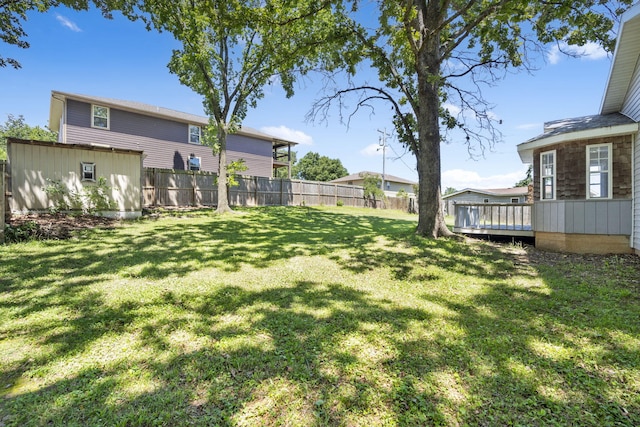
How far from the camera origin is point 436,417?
2.05m

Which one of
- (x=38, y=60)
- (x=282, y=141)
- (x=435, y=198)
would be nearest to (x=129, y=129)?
(x=38, y=60)

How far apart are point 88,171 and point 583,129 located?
15.1 meters

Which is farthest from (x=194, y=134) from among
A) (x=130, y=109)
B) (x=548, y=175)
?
(x=548, y=175)

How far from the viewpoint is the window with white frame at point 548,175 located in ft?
26.6

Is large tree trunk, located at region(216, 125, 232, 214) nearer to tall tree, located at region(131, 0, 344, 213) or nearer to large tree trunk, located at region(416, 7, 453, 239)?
tall tree, located at region(131, 0, 344, 213)

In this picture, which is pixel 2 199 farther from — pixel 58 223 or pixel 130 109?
pixel 130 109

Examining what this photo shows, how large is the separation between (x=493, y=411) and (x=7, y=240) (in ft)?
31.0

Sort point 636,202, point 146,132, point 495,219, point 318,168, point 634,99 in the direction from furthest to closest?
point 318,168 → point 146,132 → point 495,219 → point 634,99 → point 636,202

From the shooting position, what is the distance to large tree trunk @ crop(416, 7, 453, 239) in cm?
816

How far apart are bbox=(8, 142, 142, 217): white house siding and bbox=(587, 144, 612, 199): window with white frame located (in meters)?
14.2

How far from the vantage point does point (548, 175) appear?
8273 millimetres

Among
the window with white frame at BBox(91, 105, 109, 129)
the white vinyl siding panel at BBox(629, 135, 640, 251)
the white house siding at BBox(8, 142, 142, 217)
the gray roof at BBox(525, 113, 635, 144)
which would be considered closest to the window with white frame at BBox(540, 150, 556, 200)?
the gray roof at BBox(525, 113, 635, 144)

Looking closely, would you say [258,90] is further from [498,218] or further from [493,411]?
[493,411]

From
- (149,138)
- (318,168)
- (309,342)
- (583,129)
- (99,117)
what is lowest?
(309,342)
